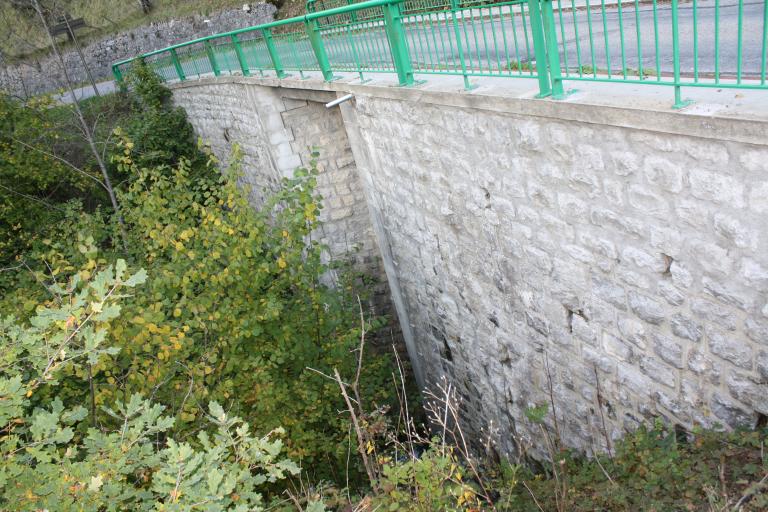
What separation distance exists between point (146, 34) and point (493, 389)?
73.1ft

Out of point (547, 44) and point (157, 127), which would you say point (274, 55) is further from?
point (157, 127)

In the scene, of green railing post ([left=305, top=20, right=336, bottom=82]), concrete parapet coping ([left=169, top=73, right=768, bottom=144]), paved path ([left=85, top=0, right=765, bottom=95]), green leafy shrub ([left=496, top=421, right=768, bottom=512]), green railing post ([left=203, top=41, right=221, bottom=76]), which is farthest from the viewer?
green railing post ([left=203, top=41, right=221, bottom=76])

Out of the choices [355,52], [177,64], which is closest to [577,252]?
[355,52]

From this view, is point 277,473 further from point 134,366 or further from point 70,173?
point 70,173

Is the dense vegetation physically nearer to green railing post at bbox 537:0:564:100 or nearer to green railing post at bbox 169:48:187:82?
green railing post at bbox 169:48:187:82

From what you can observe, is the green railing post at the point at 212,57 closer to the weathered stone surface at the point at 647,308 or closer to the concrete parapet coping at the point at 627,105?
the concrete parapet coping at the point at 627,105

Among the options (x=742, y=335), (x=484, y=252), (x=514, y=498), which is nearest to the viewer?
(x=742, y=335)

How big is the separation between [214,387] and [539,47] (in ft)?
15.8

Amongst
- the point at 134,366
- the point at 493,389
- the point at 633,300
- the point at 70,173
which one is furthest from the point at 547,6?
the point at 70,173

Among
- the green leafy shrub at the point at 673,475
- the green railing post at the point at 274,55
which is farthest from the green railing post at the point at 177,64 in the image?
the green leafy shrub at the point at 673,475

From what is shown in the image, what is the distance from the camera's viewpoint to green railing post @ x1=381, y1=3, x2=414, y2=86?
16.6 ft

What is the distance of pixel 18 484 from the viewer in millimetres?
2668

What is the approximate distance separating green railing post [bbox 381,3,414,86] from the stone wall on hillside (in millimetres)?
15861

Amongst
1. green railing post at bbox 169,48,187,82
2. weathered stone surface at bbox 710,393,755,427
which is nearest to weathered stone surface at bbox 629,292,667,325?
weathered stone surface at bbox 710,393,755,427
